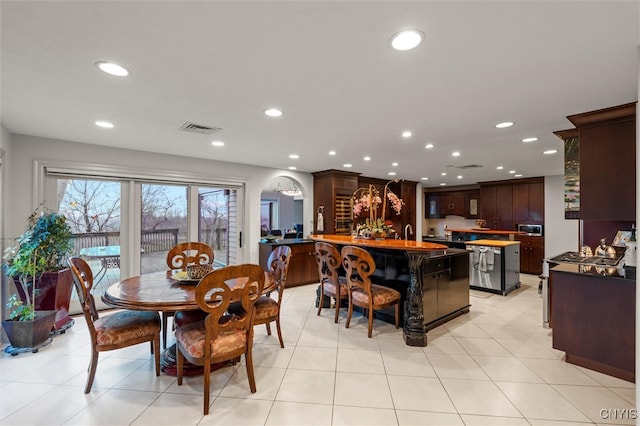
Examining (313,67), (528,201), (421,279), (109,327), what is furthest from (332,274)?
(528,201)

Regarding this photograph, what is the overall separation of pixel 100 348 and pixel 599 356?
407 centimetres

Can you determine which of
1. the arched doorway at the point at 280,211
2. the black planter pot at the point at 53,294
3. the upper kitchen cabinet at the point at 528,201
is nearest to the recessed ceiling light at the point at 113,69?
the black planter pot at the point at 53,294

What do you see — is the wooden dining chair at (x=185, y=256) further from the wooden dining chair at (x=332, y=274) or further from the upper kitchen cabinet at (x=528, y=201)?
the upper kitchen cabinet at (x=528, y=201)

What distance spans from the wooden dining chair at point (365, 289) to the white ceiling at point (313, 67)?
1.40 metres

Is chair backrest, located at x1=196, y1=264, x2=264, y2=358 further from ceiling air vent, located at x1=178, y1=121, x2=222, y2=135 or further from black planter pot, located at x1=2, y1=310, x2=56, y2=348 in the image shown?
black planter pot, located at x1=2, y1=310, x2=56, y2=348

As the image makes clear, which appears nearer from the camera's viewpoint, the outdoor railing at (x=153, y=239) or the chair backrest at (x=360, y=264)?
the chair backrest at (x=360, y=264)

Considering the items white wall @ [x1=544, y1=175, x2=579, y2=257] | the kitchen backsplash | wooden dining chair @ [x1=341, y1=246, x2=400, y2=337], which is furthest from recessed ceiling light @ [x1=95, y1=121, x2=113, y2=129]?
the kitchen backsplash

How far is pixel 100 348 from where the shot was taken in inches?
87.2

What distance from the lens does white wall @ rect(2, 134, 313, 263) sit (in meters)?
3.42

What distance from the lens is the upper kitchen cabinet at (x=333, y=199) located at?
6133 millimetres

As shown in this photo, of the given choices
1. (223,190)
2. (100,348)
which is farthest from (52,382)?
(223,190)

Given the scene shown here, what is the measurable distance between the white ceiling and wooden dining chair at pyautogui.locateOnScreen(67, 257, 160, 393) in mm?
1455

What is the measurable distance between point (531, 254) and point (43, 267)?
890 centimetres

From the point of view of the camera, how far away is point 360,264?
10.6ft
